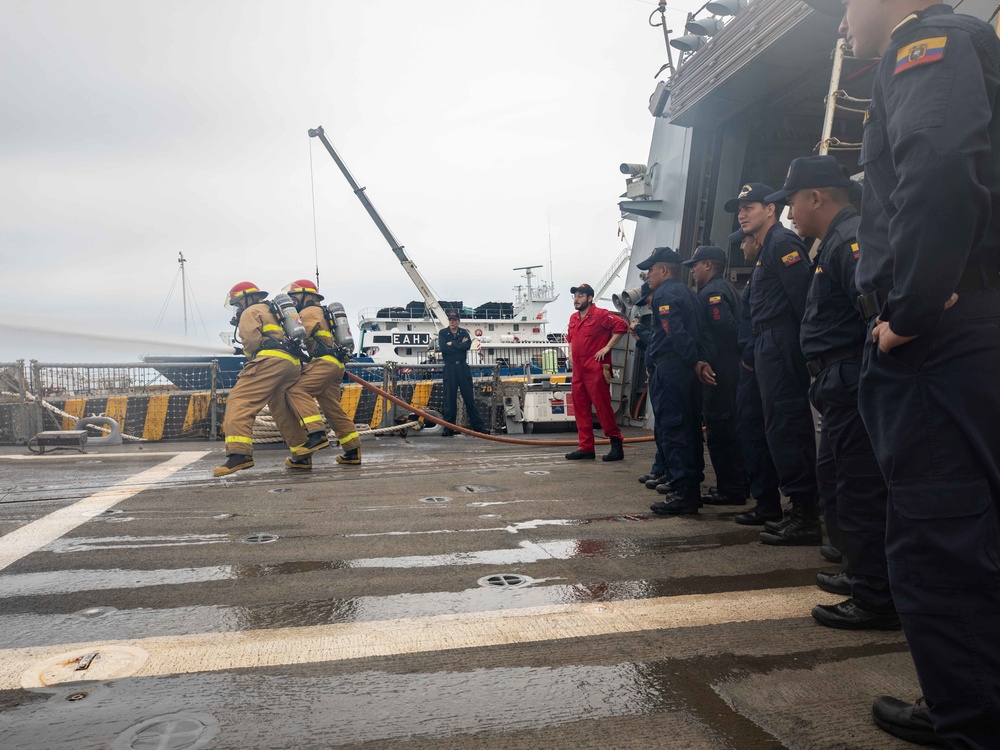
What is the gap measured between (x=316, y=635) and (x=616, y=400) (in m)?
8.55

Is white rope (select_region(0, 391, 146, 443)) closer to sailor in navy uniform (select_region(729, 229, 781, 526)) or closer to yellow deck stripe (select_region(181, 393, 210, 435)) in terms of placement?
yellow deck stripe (select_region(181, 393, 210, 435))

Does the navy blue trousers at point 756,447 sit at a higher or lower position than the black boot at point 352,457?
higher

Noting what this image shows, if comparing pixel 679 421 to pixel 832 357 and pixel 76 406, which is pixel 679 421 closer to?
pixel 832 357

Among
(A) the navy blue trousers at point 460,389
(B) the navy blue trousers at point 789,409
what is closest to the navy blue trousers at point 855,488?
(B) the navy blue trousers at point 789,409

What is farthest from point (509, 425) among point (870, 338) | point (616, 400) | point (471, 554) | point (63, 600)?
point (870, 338)

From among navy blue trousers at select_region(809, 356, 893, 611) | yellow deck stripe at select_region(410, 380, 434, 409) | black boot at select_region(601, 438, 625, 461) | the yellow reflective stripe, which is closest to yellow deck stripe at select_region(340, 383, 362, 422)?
yellow deck stripe at select_region(410, 380, 434, 409)

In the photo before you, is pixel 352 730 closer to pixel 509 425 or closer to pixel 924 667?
pixel 924 667

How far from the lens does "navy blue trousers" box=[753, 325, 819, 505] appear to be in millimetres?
3365

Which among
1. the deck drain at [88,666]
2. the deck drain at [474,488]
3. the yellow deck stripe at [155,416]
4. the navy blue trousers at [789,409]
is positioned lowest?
the deck drain at [474,488]

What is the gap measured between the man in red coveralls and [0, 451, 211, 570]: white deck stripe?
157 inches

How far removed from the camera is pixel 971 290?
156cm

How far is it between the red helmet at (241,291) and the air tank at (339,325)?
2.31 feet

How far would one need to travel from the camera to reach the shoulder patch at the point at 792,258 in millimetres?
3389

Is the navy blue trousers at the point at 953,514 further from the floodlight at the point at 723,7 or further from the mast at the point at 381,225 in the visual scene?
the mast at the point at 381,225
